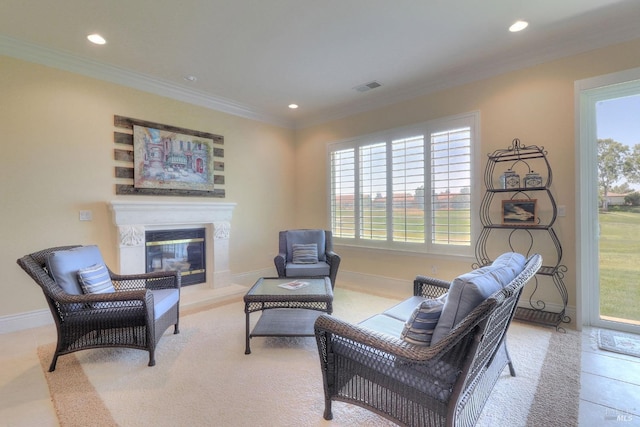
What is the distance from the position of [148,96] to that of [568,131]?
5.20 metres

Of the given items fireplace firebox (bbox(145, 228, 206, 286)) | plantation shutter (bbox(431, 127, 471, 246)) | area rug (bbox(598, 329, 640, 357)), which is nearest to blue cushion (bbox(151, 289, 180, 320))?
fireplace firebox (bbox(145, 228, 206, 286))

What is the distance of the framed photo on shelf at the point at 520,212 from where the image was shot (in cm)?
333

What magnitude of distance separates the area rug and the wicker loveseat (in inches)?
64.8

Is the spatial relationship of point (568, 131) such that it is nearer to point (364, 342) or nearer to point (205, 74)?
point (364, 342)

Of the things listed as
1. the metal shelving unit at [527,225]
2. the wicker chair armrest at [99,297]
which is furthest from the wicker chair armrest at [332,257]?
the wicker chair armrest at [99,297]

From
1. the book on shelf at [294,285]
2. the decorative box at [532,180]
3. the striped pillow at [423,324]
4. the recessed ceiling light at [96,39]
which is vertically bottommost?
the book on shelf at [294,285]

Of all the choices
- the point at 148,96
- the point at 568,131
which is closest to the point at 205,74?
the point at 148,96

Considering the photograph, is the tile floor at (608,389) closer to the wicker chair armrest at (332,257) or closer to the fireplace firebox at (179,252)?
the wicker chair armrest at (332,257)

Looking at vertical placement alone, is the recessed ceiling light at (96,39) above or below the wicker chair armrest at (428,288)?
above

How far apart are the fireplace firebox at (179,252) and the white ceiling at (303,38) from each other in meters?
2.05

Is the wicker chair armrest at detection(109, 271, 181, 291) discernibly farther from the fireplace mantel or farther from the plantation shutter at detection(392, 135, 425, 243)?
the plantation shutter at detection(392, 135, 425, 243)

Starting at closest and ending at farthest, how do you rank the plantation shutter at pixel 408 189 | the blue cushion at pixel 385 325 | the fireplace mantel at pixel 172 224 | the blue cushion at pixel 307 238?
the blue cushion at pixel 385 325
the fireplace mantel at pixel 172 224
the plantation shutter at pixel 408 189
the blue cushion at pixel 307 238

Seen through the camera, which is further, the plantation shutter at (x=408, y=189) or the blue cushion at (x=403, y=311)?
the plantation shutter at (x=408, y=189)

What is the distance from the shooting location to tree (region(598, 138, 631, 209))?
3.05 m
